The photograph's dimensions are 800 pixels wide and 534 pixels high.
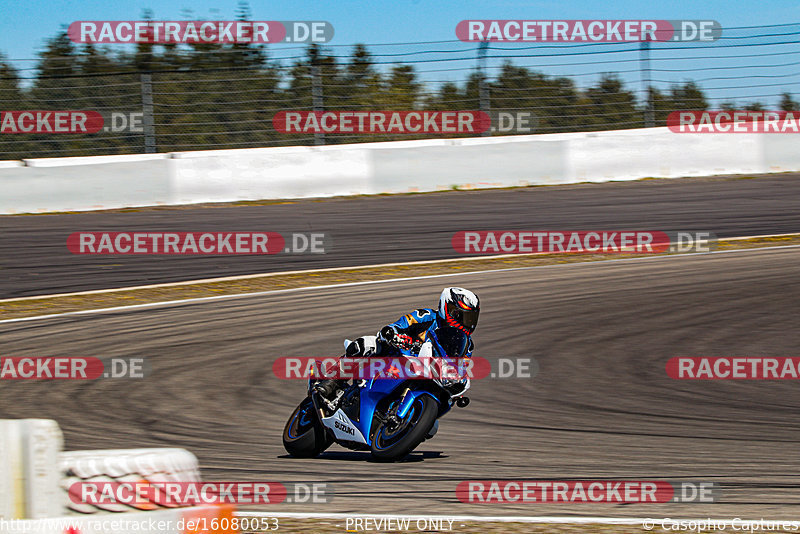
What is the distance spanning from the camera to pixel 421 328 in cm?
580

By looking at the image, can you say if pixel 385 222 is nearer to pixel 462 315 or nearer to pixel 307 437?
pixel 307 437

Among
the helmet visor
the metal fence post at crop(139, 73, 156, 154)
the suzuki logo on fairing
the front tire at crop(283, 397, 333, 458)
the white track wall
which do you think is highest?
the metal fence post at crop(139, 73, 156, 154)

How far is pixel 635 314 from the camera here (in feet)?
32.8

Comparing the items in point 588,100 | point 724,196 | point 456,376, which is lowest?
point 456,376

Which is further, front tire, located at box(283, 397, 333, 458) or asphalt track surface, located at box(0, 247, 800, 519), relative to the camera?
front tire, located at box(283, 397, 333, 458)

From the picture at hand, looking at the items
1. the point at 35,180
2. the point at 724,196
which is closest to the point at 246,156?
the point at 35,180

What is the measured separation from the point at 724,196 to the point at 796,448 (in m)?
11.8

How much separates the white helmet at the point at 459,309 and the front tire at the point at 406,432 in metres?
0.49

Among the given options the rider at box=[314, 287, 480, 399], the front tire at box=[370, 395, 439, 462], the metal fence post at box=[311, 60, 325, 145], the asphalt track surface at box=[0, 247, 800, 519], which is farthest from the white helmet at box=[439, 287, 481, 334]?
the metal fence post at box=[311, 60, 325, 145]

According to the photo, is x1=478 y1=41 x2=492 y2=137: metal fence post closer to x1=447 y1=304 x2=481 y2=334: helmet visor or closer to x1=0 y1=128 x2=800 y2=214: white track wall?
x1=0 y1=128 x2=800 y2=214: white track wall

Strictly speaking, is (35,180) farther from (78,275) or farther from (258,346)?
(258,346)

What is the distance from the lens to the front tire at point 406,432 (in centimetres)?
548

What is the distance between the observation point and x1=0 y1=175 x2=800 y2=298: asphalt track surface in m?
12.8

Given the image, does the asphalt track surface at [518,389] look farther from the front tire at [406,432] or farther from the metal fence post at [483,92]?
the metal fence post at [483,92]
